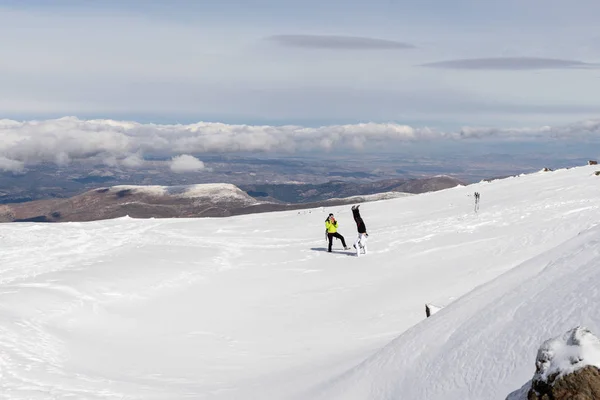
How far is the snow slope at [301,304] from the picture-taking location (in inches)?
341

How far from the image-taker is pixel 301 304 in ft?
67.3

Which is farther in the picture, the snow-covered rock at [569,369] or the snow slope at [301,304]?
the snow slope at [301,304]

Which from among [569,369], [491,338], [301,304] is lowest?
[301,304]

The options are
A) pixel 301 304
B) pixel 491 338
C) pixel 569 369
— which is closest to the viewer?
pixel 569 369

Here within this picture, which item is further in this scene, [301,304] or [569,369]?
[301,304]

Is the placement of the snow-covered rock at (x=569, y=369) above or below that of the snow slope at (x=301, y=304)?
above

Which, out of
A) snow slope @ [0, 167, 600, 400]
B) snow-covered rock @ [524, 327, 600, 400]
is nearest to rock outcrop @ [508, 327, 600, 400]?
snow-covered rock @ [524, 327, 600, 400]

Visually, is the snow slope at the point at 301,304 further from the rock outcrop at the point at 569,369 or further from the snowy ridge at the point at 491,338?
the rock outcrop at the point at 569,369

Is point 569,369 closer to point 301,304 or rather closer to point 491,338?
point 491,338

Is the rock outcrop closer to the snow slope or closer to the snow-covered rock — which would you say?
the snow-covered rock

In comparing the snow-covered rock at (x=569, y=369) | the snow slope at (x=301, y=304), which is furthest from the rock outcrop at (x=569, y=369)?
the snow slope at (x=301, y=304)

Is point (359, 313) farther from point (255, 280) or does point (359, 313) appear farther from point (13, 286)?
point (13, 286)

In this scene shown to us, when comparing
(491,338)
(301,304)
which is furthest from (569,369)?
(301,304)

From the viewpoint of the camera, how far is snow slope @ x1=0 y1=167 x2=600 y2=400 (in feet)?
28.4
